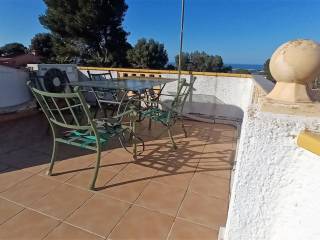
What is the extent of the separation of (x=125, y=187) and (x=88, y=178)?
375 millimetres

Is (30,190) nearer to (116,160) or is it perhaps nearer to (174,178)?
(116,160)

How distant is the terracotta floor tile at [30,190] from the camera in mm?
1652

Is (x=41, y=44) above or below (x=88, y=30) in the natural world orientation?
below

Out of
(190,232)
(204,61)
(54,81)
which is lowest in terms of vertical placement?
(190,232)

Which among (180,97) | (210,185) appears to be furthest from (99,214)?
(180,97)

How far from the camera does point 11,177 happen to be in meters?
1.96

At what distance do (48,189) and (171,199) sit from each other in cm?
102

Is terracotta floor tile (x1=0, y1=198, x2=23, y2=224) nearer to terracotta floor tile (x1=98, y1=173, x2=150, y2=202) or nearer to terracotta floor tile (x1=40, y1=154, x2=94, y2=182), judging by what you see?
terracotta floor tile (x1=40, y1=154, x2=94, y2=182)

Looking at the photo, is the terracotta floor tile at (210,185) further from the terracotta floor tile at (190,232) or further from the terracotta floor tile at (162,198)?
the terracotta floor tile at (190,232)

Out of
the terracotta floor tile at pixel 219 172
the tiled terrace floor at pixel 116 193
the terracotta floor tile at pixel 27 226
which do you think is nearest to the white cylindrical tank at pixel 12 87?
the tiled terrace floor at pixel 116 193

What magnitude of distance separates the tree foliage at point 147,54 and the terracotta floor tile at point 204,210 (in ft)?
47.3

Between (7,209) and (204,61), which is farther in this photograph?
(204,61)

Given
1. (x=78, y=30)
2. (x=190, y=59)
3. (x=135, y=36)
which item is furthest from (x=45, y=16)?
(x=190, y=59)

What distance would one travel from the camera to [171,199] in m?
1.72
